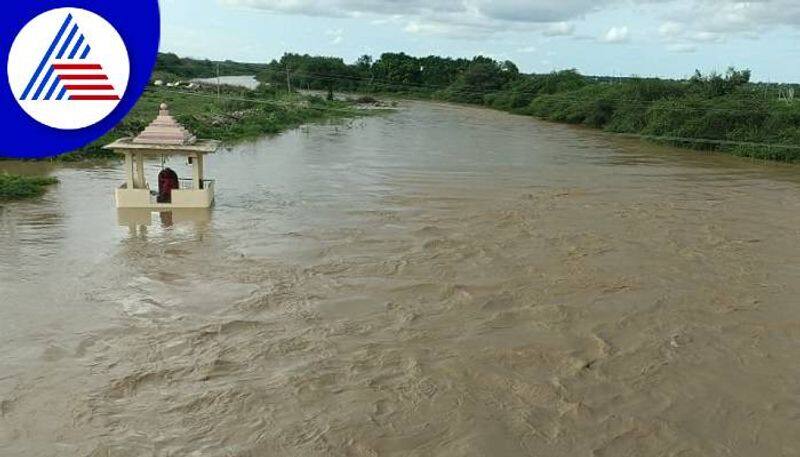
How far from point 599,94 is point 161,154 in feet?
90.2

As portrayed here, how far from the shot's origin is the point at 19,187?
1220 cm

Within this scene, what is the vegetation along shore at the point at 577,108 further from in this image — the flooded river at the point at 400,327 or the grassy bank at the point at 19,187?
the flooded river at the point at 400,327

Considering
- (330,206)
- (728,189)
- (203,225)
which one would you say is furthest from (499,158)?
(203,225)

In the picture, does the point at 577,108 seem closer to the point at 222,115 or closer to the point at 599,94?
the point at 599,94

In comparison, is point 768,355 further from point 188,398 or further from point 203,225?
point 203,225

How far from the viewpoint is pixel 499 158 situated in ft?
64.0

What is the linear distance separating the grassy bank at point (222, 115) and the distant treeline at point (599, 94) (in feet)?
40.0

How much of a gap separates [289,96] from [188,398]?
36.7 metres

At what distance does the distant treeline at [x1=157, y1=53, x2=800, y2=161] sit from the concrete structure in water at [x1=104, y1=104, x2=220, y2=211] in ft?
51.0

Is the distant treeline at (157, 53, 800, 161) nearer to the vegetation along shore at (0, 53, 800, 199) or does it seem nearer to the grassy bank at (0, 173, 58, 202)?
the vegetation along shore at (0, 53, 800, 199)

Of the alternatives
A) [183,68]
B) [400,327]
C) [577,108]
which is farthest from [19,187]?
[183,68]

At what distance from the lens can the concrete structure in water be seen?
10.5 meters

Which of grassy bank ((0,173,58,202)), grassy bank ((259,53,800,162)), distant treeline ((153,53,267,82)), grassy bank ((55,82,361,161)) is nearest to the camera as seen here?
grassy bank ((0,173,58,202))

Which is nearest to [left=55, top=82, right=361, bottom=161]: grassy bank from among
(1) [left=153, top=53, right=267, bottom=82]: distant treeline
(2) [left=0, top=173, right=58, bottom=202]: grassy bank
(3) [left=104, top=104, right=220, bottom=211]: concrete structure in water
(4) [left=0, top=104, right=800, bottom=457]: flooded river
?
(2) [left=0, top=173, right=58, bottom=202]: grassy bank
